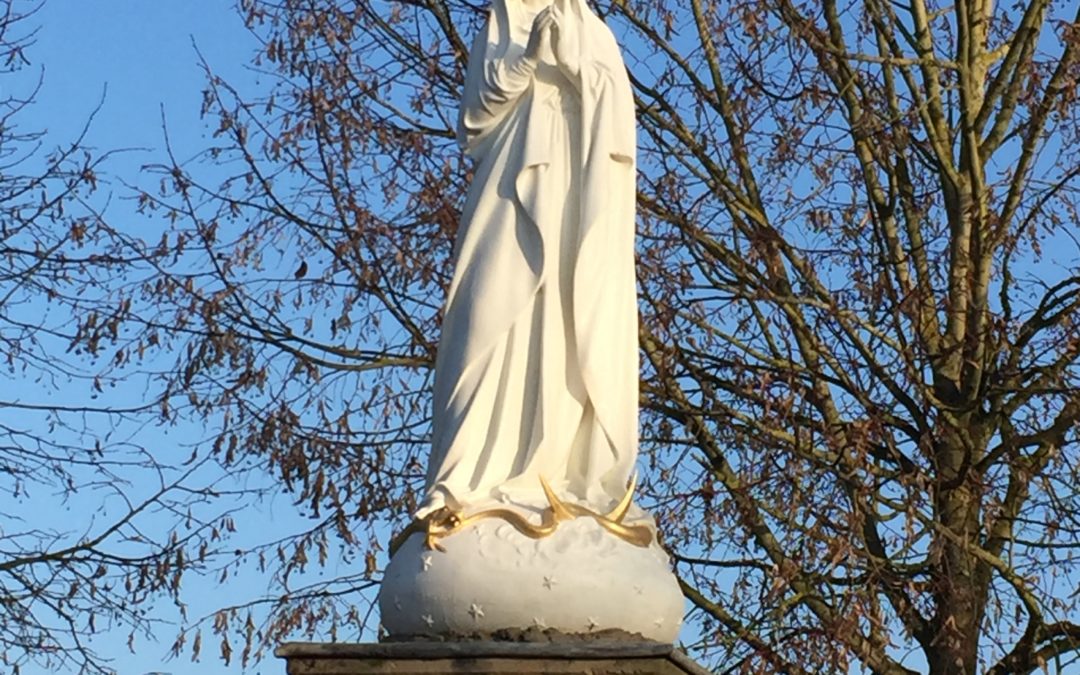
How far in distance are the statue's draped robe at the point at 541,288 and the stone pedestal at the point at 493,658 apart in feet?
1.65

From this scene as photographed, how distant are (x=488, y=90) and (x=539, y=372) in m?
0.98

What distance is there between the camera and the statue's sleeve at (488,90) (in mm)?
6707

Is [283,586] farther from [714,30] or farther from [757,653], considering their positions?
[714,30]

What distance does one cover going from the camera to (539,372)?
21.0 feet

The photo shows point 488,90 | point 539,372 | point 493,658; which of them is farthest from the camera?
point 488,90

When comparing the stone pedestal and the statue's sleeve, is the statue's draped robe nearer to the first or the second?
the statue's sleeve

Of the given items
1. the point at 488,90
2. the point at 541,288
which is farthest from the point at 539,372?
A: the point at 488,90

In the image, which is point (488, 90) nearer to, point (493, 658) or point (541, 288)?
point (541, 288)

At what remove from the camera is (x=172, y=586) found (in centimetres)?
1035

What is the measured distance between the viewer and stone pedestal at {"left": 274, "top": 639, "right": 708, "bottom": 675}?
5.63 m

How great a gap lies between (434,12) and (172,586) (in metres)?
3.50

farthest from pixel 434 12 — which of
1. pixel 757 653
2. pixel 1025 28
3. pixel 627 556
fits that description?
pixel 627 556

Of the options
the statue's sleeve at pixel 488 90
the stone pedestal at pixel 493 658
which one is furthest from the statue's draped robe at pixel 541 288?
the stone pedestal at pixel 493 658

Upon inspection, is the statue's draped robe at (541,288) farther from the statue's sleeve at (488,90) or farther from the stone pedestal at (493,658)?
the stone pedestal at (493,658)
